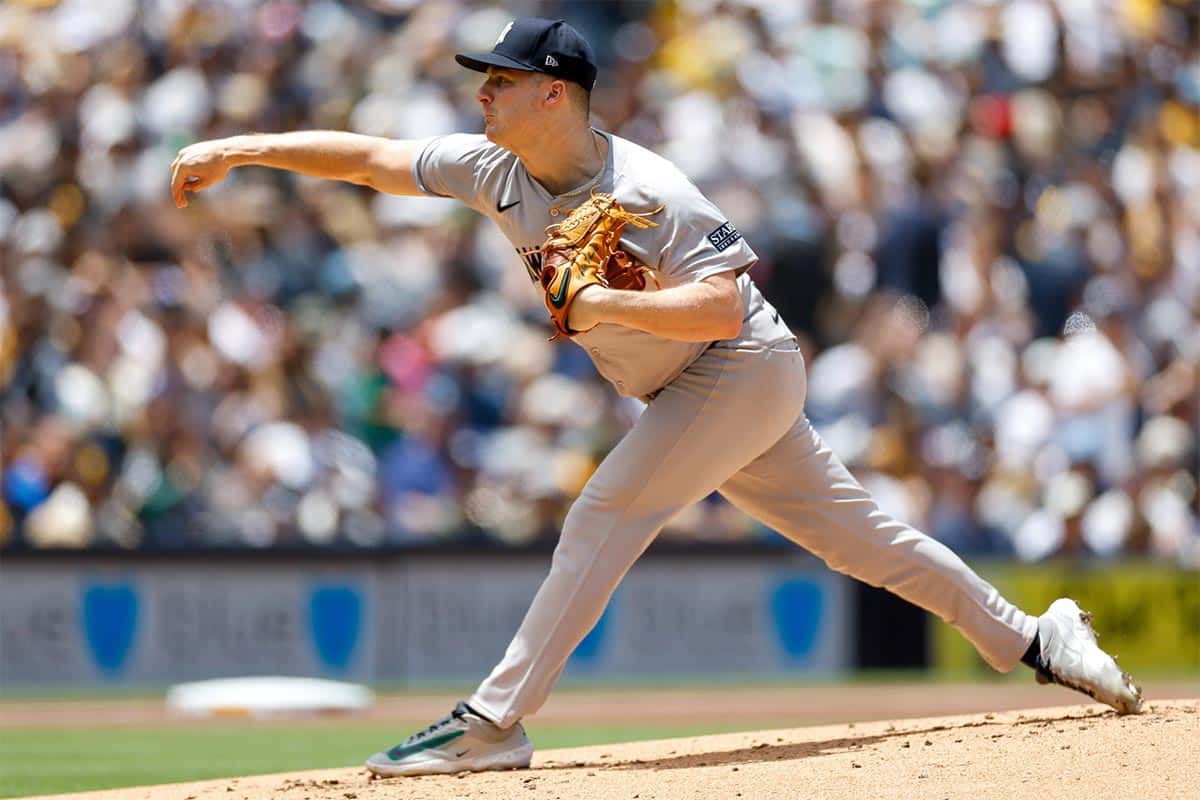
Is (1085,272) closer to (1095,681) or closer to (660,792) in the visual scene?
(1095,681)

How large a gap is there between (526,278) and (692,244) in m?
6.85

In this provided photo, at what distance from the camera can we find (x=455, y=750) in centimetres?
536

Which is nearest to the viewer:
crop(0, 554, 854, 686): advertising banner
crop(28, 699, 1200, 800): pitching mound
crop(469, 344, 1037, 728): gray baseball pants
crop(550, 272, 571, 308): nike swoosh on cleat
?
crop(28, 699, 1200, 800): pitching mound

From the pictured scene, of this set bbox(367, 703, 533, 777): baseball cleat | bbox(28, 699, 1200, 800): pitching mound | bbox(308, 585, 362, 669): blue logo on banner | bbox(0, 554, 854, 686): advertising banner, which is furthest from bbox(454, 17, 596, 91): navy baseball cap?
bbox(308, 585, 362, 669): blue logo on banner

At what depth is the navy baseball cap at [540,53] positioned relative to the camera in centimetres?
512

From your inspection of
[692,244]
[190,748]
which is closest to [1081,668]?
→ [692,244]

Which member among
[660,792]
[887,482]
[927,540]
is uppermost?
[887,482]

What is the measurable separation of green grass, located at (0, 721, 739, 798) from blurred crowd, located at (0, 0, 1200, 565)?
2.21 meters

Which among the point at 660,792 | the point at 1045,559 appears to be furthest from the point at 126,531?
the point at 660,792

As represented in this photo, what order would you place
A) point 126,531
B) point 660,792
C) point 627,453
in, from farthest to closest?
point 126,531 → point 627,453 → point 660,792

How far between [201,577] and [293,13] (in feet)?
12.8

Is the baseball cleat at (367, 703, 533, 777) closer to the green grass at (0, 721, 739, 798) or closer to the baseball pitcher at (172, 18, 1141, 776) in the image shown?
the baseball pitcher at (172, 18, 1141, 776)

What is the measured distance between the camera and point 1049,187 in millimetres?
12953

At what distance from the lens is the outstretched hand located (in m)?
5.41
